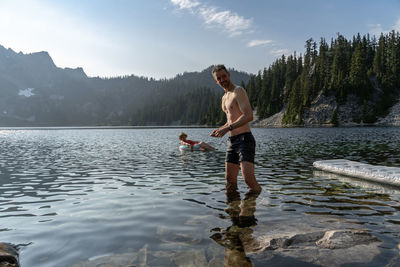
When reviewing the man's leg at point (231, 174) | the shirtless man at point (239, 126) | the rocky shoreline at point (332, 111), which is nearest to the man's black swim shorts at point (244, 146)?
the shirtless man at point (239, 126)

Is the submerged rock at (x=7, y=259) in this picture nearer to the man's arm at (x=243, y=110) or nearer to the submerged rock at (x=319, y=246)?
the submerged rock at (x=319, y=246)

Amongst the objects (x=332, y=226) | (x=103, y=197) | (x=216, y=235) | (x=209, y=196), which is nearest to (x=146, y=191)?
(x=103, y=197)

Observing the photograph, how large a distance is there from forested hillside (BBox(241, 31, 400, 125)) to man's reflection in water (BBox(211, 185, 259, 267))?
120 meters

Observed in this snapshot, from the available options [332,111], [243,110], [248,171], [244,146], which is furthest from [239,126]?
[332,111]

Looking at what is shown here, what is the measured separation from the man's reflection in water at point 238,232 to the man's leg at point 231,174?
98 centimetres

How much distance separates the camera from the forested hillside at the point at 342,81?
400 ft

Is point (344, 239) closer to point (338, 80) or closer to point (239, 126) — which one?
point (239, 126)

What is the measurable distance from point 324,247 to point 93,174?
40.4ft

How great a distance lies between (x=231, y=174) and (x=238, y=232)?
12.4 feet

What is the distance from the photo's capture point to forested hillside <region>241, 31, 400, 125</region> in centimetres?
12200

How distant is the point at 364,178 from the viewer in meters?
10.9

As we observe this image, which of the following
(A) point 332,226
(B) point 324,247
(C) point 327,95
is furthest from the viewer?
(C) point 327,95

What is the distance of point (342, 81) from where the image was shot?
123938mm

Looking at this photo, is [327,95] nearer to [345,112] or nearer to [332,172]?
[345,112]
